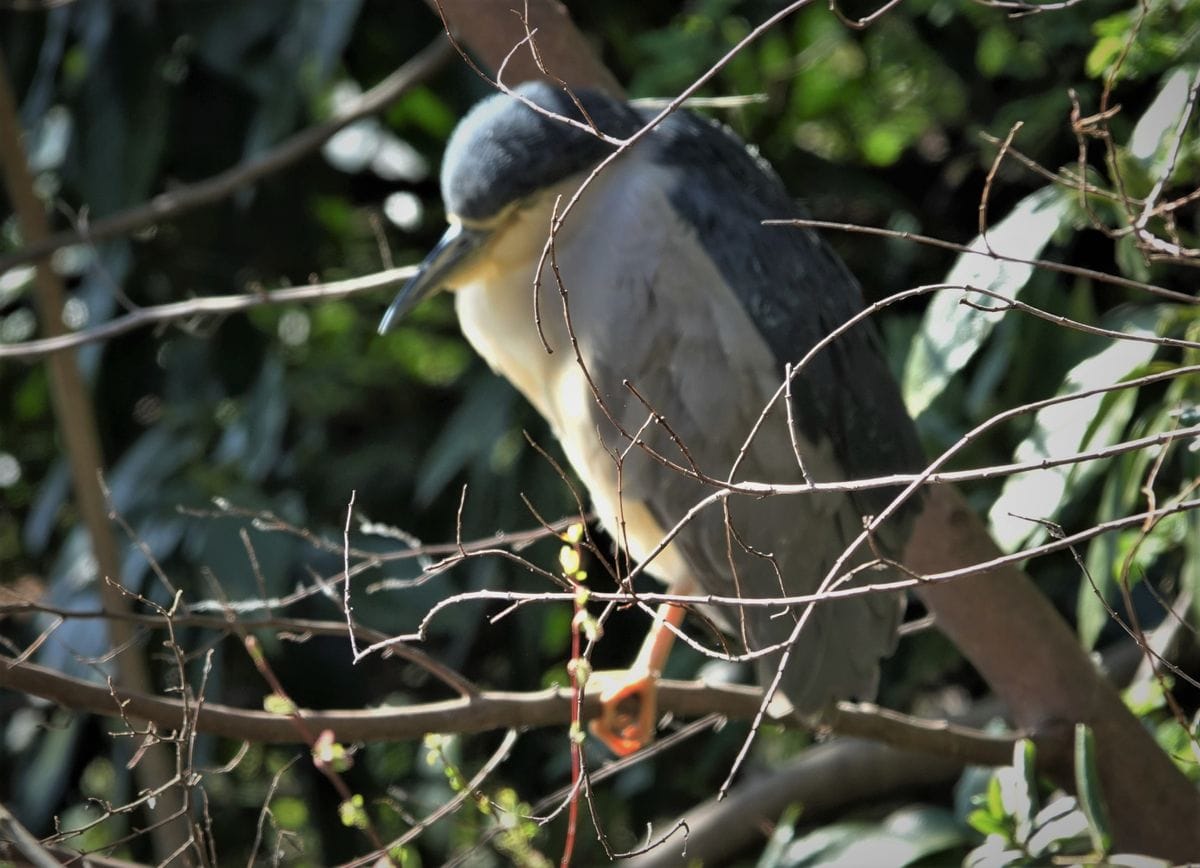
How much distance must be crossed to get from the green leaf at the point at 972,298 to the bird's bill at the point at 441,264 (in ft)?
1.65

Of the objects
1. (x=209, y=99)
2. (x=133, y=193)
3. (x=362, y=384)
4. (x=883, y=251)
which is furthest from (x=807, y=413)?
(x=209, y=99)

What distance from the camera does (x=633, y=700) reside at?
1654 millimetres

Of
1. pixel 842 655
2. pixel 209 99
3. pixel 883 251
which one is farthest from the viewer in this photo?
pixel 209 99

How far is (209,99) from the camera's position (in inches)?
96.5

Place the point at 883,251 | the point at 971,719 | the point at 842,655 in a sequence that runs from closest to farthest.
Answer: the point at 842,655
the point at 971,719
the point at 883,251

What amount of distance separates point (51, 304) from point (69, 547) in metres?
0.41

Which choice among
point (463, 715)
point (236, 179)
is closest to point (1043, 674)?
point (463, 715)

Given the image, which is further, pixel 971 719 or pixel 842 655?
pixel 971 719

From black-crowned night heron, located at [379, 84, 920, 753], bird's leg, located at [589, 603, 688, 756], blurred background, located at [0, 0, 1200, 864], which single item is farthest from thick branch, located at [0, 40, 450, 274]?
bird's leg, located at [589, 603, 688, 756]

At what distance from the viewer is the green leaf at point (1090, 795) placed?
127cm

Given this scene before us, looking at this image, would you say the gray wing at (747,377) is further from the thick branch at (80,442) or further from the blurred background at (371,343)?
the thick branch at (80,442)

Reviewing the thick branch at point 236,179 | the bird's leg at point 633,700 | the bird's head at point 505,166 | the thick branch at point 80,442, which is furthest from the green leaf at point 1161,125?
the thick branch at point 80,442

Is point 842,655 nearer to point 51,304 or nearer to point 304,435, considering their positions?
point 304,435

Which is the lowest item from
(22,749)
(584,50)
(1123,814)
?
(1123,814)
